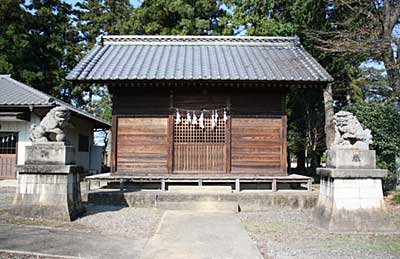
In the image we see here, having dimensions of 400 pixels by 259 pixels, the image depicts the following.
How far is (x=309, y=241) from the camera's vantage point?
6531 mm

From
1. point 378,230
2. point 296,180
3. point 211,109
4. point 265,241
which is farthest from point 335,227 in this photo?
point 211,109

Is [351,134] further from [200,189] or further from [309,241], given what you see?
[200,189]

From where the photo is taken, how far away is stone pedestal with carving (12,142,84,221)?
808cm

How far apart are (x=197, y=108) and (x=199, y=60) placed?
7.48 ft

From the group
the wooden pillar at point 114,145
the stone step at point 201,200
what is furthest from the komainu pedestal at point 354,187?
the wooden pillar at point 114,145

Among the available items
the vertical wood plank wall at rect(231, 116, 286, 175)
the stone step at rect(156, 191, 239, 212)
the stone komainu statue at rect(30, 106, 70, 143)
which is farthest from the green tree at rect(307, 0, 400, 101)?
the stone komainu statue at rect(30, 106, 70, 143)

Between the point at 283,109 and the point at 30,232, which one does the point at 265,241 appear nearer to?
the point at 30,232

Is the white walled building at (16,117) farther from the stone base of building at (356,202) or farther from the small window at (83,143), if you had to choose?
the stone base of building at (356,202)

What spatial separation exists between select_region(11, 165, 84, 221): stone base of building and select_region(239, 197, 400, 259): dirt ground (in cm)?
424

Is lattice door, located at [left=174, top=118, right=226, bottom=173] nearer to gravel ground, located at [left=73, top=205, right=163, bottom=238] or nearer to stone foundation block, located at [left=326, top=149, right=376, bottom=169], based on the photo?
gravel ground, located at [left=73, top=205, right=163, bottom=238]

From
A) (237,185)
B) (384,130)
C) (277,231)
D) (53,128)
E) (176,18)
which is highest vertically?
(176,18)

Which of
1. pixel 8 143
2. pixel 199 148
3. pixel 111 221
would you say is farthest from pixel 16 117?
pixel 111 221

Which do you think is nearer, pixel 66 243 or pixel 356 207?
pixel 66 243

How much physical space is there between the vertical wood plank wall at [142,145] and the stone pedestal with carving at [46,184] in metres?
3.68
